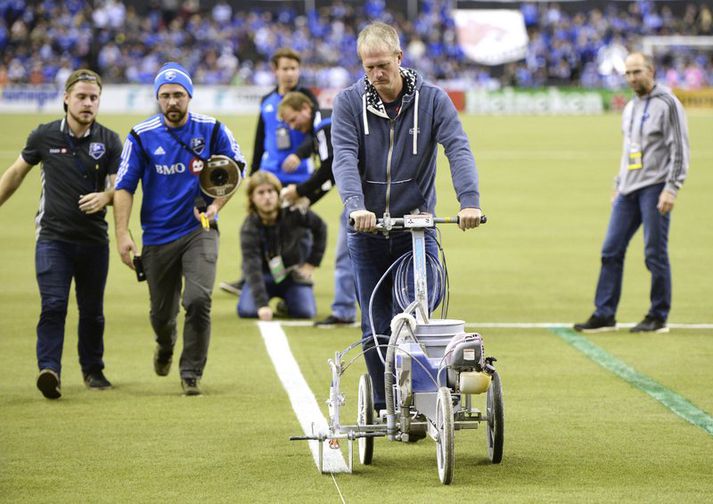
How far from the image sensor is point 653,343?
397 inches

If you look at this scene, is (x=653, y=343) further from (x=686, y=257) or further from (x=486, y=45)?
(x=486, y=45)

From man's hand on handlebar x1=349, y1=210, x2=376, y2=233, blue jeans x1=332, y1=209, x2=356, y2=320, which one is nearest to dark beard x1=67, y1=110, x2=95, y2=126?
man's hand on handlebar x1=349, y1=210, x2=376, y2=233

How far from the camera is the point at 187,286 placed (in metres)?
8.20

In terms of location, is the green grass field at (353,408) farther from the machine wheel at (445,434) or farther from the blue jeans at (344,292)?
the blue jeans at (344,292)

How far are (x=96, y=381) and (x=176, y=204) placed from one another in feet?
4.48

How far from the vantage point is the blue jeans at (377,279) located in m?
6.61

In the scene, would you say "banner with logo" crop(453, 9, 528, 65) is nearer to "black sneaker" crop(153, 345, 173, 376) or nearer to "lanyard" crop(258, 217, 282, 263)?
"lanyard" crop(258, 217, 282, 263)

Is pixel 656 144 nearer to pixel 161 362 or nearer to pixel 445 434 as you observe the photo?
pixel 161 362

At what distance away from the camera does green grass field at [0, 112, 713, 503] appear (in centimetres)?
601

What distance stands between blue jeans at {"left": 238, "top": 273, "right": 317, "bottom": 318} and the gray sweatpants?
296cm

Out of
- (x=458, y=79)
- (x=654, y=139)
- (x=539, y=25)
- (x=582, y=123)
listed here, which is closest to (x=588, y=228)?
(x=654, y=139)

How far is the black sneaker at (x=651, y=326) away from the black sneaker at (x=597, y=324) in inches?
7.2

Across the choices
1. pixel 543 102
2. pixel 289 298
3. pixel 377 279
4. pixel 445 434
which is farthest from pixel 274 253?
pixel 543 102

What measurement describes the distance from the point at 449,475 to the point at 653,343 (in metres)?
4.65
